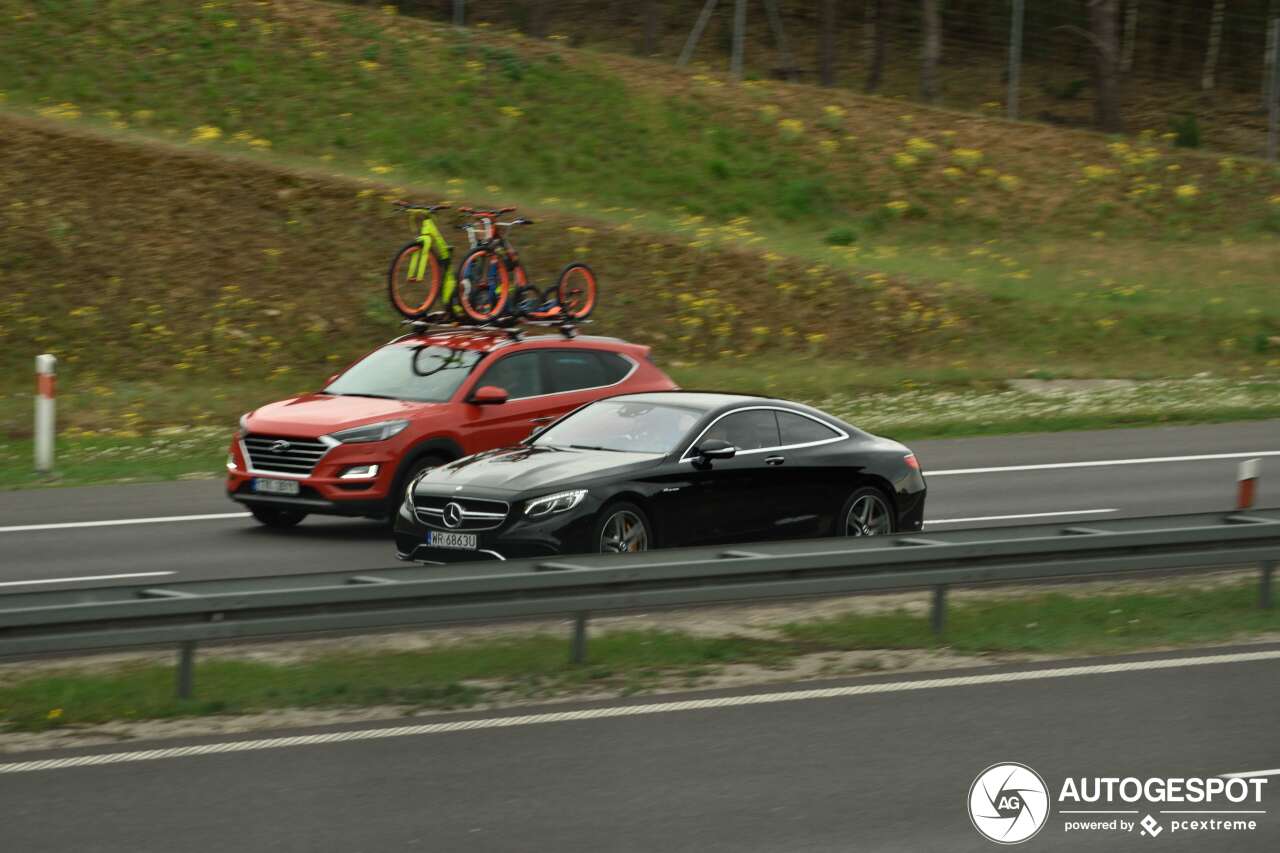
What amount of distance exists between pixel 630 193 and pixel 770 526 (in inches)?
901

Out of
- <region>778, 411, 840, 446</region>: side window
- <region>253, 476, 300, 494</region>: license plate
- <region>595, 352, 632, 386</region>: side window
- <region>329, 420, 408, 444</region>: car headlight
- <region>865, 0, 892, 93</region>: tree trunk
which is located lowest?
<region>253, 476, 300, 494</region>: license plate

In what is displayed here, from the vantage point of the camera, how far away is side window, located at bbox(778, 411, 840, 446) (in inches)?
536

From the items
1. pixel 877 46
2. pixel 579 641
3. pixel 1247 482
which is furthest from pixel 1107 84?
pixel 579 641

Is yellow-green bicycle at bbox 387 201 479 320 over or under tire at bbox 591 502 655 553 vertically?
over

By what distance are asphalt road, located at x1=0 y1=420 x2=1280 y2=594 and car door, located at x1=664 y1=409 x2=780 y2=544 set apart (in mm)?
2440

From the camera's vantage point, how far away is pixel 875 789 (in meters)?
7.30

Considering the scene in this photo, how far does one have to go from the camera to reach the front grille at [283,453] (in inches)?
578

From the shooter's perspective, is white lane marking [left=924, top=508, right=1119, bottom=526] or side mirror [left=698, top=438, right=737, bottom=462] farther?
white lane marking [left=924, top=508, right=1119, bottom=526]

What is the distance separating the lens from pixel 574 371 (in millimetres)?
16625

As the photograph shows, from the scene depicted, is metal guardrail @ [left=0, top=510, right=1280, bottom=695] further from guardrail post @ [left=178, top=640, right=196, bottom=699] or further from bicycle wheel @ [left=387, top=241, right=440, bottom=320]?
bicycle wheel @ [left=387, top=241, right=440, bottom=320]

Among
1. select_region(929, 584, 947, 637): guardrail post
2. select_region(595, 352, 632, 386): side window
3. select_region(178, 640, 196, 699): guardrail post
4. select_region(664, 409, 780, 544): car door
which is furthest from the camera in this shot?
select_region(595, 352, 632, 386): side window

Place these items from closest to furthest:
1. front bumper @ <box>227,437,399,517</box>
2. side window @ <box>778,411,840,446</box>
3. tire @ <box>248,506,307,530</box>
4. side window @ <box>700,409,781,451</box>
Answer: side window @ <box>700,409,781,451</box> → side window @ <box>778,411,840,446</box> → front bumper @ <box>227,437,399,517</box> → tire @ <box>248,506,307,530</box>

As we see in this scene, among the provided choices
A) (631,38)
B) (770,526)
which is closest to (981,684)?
(770,526)

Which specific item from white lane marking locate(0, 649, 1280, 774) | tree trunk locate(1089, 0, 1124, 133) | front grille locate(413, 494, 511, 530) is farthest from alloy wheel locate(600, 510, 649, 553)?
tree trunk locate(1089, 0, 1124, 133)
